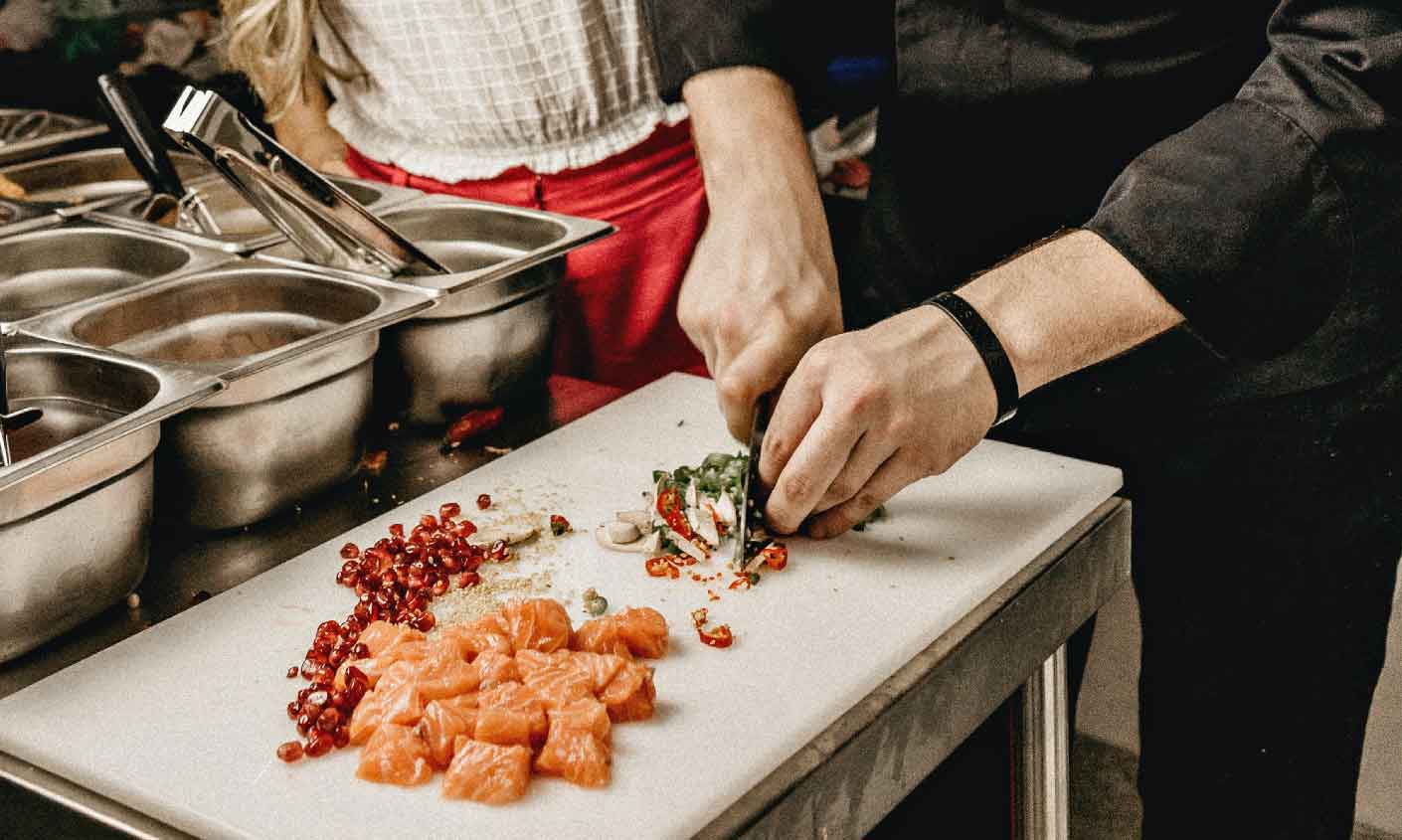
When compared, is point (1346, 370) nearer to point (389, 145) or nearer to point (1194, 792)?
point (1194, 792)

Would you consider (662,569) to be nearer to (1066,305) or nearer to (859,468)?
(859,468)

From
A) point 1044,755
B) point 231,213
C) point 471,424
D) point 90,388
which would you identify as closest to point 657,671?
point 1044,755

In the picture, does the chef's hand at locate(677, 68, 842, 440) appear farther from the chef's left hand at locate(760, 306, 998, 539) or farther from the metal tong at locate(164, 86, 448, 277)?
the metal tong at locate(164, 86, 448, 277)

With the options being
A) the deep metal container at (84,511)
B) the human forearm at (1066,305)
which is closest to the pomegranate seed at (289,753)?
the deep metal container at (84,511)

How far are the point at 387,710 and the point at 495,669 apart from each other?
97 mm

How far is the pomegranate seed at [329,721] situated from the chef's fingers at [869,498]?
1.79 feet

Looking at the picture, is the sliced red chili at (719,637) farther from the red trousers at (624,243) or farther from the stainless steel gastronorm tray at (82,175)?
the stainless steel gastronorm tray at (82,175)

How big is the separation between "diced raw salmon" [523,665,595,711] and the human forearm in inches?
21.2

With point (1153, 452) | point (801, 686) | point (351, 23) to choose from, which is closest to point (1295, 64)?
point (1153, 452)

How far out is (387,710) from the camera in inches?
41.9

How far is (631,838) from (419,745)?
197mm

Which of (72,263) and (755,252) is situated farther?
(72,263)

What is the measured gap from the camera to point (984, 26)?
1653mm

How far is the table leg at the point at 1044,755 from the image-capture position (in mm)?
1363
